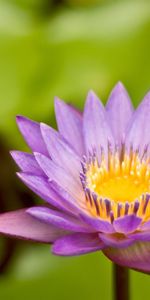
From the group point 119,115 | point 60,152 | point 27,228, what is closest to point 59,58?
point 119,115

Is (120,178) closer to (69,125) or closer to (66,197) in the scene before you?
(69,125)

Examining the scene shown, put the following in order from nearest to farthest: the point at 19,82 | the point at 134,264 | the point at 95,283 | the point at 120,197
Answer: the point at 134,264 < the point at 120,197 < the point at 95,283 < the point at 19,82

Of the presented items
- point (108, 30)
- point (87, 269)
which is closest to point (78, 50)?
point (108, 30)

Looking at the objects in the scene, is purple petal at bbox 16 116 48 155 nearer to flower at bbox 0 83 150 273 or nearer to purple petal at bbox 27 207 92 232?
flower at bbox 0 83 150 273

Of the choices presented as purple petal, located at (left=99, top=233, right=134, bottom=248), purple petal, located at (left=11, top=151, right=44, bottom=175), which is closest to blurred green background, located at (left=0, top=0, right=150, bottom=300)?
purple petal, located at (left=11, top=151, right=44, bottom=175)

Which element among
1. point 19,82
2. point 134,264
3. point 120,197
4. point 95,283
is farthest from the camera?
point 19,82

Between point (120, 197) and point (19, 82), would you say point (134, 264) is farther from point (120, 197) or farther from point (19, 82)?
point (19, 82)
